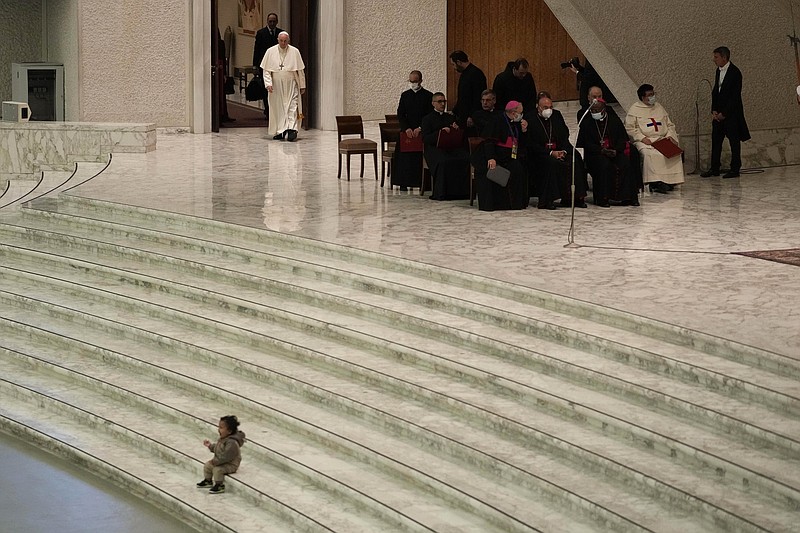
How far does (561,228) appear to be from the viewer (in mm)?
11750

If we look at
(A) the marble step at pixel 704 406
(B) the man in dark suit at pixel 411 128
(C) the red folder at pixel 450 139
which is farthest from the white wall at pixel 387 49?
(A) the marble step at pixel 704 406

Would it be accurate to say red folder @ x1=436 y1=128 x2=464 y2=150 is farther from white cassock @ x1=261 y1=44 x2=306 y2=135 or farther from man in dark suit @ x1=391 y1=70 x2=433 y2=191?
white cassock @ x1=261 y1=44 x2=306 y2=135

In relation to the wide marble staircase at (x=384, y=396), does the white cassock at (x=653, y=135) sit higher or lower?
higher

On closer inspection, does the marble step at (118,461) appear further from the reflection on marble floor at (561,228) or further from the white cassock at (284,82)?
the white cassock at (284,82)

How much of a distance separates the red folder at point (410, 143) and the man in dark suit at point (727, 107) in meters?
3.48

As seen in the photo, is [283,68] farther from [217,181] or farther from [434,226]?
[434,226]

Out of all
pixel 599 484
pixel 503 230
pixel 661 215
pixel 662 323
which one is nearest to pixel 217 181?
pixel 503 230

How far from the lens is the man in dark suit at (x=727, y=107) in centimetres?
1458

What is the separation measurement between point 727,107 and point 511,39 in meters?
7.73

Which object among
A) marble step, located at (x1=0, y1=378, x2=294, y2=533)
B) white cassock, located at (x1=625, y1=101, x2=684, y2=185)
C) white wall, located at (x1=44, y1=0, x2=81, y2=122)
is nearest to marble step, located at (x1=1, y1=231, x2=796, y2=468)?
marble step, located at (x1=0, y1=378, x2=294, y2=533)

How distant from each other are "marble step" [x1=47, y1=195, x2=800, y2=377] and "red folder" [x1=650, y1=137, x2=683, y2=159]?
14.8ft

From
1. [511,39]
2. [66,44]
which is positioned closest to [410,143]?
[66,44]

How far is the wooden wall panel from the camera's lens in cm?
2073

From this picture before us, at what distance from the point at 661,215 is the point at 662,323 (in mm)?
4344
